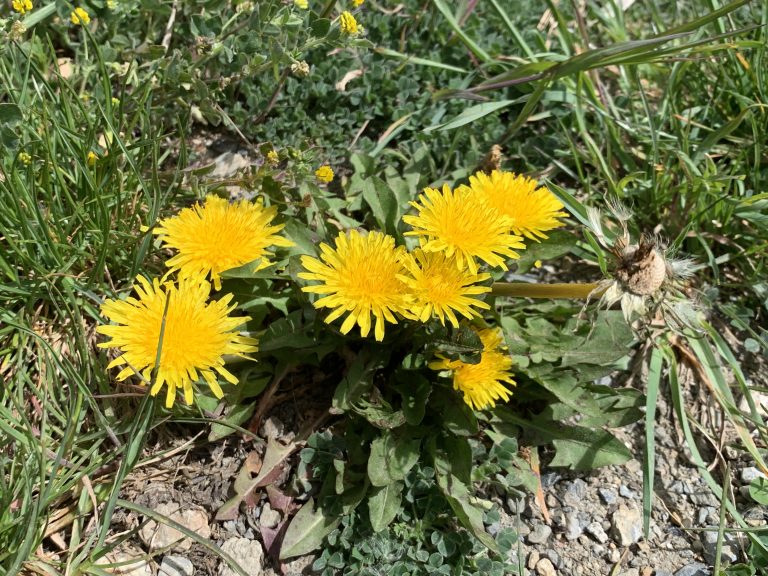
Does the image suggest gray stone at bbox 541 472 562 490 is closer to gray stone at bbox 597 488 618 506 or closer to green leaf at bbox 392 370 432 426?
gray stone at bbox 597 488 618 506

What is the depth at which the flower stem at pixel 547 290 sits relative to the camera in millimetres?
1864

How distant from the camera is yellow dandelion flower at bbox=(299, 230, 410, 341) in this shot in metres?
1.87

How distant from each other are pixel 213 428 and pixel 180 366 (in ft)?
1.40

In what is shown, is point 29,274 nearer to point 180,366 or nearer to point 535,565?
point 180,366

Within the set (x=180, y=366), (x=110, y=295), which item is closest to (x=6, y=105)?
(x=110, y=295)

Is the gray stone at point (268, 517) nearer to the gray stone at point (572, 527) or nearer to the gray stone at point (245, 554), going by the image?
the gray stone at point (245, 554)

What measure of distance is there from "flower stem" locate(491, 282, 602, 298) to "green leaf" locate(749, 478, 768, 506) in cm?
98

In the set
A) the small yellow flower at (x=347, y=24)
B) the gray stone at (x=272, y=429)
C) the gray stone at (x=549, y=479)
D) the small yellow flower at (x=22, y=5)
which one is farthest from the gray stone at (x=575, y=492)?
the small yellow flower at (x=22, y=5)

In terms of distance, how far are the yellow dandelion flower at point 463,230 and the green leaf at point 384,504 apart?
0.72 metres

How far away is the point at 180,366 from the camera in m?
1.80

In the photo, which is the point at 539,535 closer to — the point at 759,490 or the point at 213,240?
the point at 759,490

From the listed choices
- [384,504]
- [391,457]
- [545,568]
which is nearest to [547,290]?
[391,457]

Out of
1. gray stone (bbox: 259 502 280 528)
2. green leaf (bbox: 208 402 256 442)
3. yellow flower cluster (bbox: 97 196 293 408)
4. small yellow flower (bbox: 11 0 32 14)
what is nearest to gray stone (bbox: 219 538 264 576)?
gray stone (bbox: 259 502 280 528)

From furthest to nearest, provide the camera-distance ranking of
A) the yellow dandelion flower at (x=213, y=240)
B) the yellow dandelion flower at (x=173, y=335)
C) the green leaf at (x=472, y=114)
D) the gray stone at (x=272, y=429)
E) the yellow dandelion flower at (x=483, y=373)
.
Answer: the green leaf at (x=472, y=114)
the gray stone at (x=272, y=429)
the yellow dandelion flower at (x=483, y=373)
the yellow dandelion flower at (x=213, y=240)
the yellow dandelion flower at (x=173, y=335)
